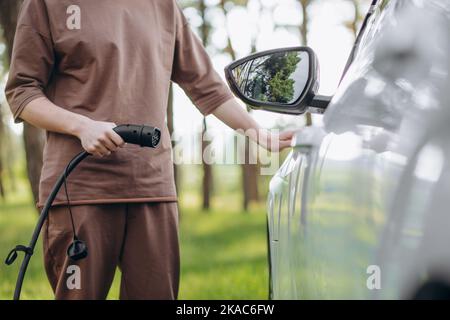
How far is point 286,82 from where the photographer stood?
2277mm

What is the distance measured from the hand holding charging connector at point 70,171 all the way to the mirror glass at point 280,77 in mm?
390

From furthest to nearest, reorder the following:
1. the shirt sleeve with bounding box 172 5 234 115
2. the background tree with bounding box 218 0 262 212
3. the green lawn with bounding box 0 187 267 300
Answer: the background tree with bounding box 218 0 262 212
the green lawn with bounding box 0 187 267 300
the shirt sleeve with bounding box 172 5 234 115

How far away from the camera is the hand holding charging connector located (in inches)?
88.4

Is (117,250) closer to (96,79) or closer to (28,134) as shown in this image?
(96,79)

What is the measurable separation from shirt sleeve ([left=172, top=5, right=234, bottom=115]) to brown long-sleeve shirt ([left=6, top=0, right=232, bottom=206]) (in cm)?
28

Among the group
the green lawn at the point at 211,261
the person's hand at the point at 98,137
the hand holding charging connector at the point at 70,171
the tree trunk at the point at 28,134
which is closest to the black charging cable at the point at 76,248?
the hand holding charging connector at the point at 70,171

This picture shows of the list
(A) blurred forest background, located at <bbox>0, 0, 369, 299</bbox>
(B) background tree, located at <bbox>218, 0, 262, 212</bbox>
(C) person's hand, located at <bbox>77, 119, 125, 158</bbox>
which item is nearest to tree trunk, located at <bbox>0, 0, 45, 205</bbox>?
(A) blurred forest background, located at <bbox>0, 0, 369, 299</bbox>

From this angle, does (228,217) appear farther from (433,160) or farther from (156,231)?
(433,160)

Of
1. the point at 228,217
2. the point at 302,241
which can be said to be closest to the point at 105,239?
the point at 302,241

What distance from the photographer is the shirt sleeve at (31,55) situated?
2.45m

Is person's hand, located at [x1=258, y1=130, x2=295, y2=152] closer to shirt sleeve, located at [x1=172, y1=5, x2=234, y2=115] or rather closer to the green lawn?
shirt sleeve, located at [x1=172, y1=5, x2=234, y2=115]

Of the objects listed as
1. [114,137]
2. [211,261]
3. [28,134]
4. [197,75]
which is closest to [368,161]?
[114,137]

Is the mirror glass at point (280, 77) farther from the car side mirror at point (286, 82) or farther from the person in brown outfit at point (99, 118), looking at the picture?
the person in brown outfit at point (99, 118)

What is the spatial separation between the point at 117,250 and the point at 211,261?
581 centimetres
